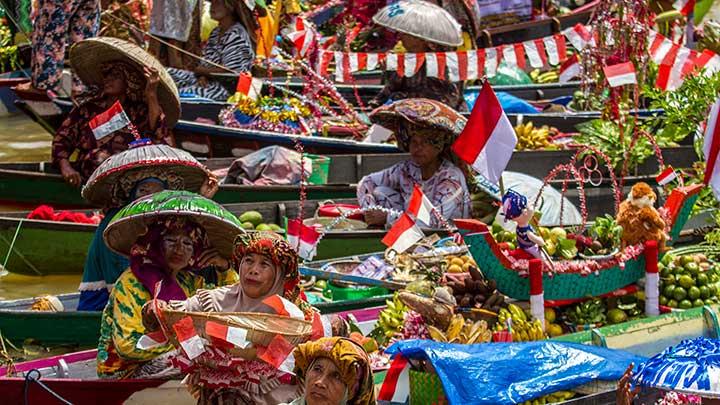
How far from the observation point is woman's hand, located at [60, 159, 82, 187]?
10.0 metres

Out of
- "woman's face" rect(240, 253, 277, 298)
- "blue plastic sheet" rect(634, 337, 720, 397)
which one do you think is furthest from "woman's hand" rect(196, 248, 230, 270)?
"blue plastic sheet" rect(634, 337, 720, 397)

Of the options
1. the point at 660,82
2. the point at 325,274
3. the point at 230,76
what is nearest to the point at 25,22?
the point at 230,76

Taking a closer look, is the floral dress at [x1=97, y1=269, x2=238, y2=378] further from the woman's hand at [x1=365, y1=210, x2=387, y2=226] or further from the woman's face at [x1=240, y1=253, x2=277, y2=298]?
the woman's hand at [x1=365, y1=210, x2=387, y2=226]

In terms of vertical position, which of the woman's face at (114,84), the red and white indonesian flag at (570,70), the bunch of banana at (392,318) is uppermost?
the woman's face at (114,84)

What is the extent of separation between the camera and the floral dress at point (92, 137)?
30.7ft

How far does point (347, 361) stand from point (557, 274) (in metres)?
2.55

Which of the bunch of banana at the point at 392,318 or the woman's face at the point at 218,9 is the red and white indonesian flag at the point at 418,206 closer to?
the bunch of banana at the point at 392,318

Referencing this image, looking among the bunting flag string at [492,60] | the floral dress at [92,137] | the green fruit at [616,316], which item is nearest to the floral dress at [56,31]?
the bunting flag string at [492,60]

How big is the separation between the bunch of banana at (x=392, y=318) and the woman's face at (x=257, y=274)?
147 cm

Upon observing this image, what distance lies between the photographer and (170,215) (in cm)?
591

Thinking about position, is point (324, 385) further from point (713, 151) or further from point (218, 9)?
point (218, 9)

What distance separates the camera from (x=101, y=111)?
942cm

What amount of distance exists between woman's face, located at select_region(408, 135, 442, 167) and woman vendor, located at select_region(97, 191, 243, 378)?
2886mm

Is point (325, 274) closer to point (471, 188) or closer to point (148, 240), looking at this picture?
point (471, 188)
